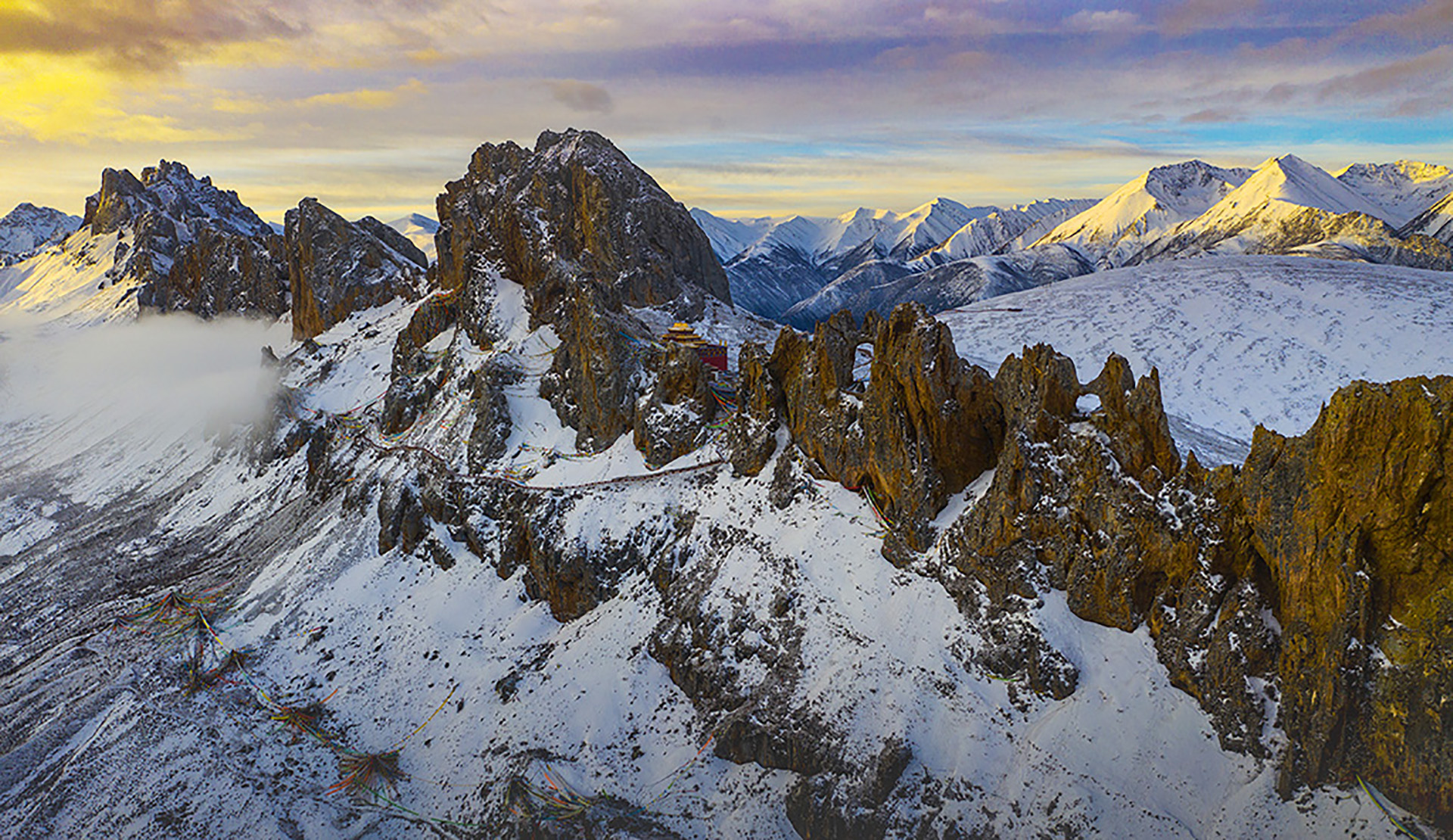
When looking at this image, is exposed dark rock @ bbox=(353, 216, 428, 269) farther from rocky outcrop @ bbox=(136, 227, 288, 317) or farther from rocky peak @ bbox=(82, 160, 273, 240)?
rocky peak @ bbox=(82, 160, 273, 240)

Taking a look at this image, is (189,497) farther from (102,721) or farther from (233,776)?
(233,776)

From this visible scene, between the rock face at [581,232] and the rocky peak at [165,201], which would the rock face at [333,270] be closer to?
the rock face at [581,232]

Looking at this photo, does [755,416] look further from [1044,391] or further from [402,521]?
[402,521]

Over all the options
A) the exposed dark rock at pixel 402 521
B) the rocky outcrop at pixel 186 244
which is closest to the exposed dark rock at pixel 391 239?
the rocky outcrop at pixel 186 244

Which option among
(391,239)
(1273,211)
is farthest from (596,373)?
(1273,211)

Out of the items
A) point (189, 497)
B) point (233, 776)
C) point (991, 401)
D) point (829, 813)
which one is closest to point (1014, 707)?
point (829, 813)

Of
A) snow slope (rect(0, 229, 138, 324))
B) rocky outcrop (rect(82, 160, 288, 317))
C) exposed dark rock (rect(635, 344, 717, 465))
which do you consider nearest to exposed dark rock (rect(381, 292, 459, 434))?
exposed dark rock (rect(635, 344, 717, 465))
